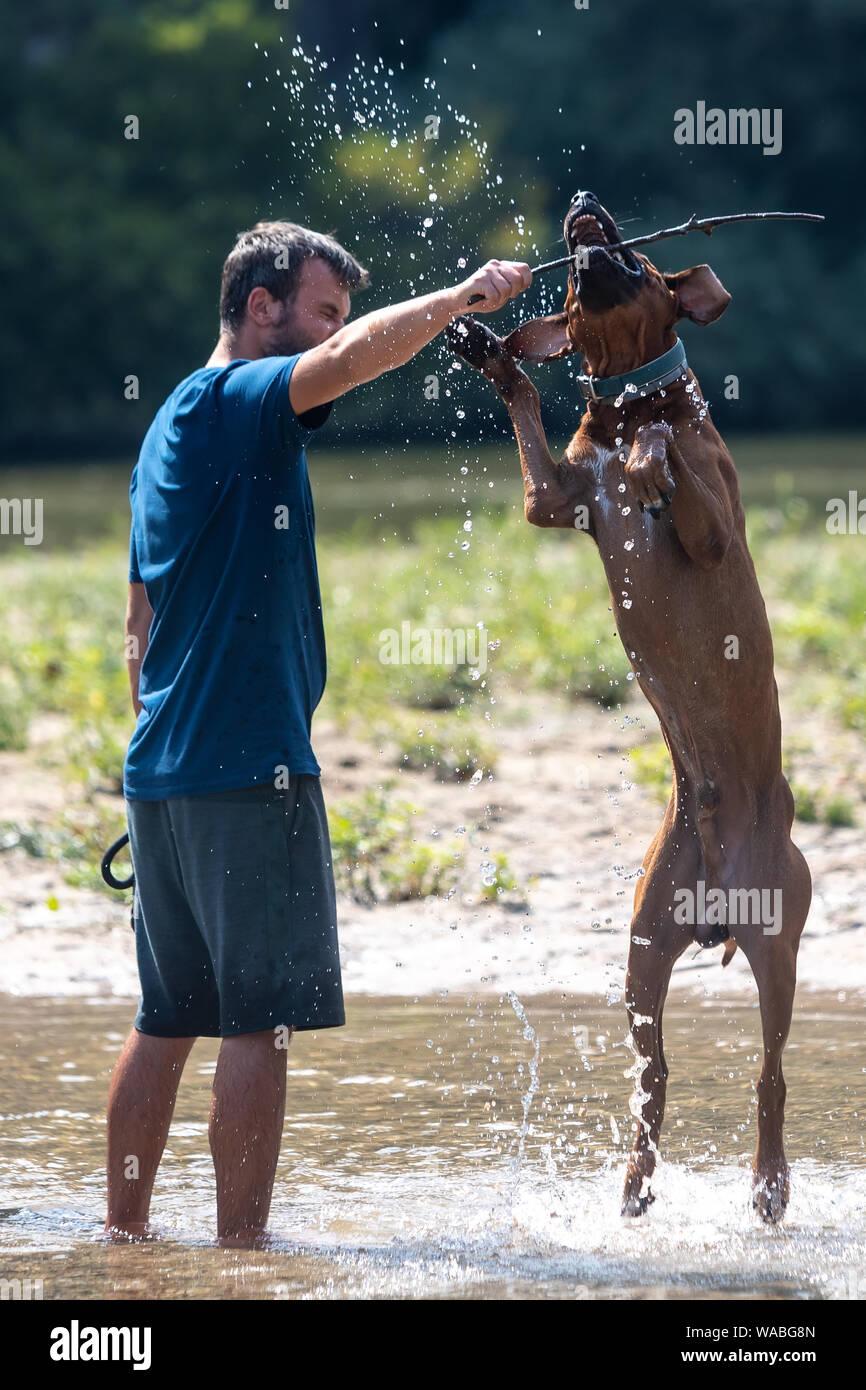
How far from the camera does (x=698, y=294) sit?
3986mm

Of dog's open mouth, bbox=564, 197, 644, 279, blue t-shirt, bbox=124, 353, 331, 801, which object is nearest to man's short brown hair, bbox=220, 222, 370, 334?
blue t-shirt, bbox=124, 353, 331, 801

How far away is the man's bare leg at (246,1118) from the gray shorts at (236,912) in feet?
0.19

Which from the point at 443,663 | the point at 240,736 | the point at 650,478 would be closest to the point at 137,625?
the point at 240,736

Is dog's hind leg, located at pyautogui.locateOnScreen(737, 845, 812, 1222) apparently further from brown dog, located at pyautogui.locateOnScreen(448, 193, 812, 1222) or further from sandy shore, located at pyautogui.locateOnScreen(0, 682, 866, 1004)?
sandy shore, located at pyautogui.locateOnScreen(0, 682, 866, 1004)

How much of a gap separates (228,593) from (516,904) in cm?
301

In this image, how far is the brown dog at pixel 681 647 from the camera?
383 cm

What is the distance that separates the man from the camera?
3574 mm

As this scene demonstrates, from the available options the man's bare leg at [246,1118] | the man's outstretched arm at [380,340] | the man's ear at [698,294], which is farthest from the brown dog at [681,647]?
the man's bare leg at [246,1118]

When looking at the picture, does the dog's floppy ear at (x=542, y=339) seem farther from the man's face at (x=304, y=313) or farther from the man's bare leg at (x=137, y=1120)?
the man's bare leg at (x=137, y=1120)

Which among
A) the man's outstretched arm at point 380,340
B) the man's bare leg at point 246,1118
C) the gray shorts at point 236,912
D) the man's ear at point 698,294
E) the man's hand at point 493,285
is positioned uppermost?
the man's ear at point 698,294

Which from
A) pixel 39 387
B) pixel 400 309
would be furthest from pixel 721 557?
pixel 39 387

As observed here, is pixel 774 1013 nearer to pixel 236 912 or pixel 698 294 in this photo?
pixel 236 912

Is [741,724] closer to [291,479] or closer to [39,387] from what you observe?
[291,479]

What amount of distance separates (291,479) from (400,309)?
0.44 metres
